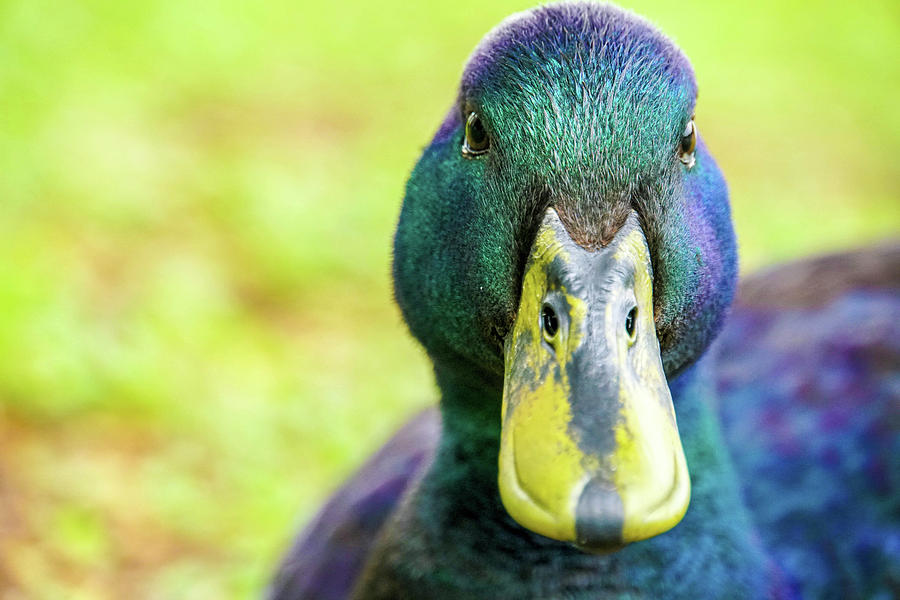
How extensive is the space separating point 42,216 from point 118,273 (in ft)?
1.41

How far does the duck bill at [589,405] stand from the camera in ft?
4.00

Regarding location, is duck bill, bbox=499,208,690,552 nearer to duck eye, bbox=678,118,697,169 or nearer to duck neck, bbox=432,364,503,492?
duck eye, bbox=678,118,697,169

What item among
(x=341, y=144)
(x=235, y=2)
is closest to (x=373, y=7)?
(x=235, y=2)

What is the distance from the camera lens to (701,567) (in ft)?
5.69

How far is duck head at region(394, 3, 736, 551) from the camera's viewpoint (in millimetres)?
1257

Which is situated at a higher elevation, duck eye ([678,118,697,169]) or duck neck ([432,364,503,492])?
duck eye ([678,118,697,169])

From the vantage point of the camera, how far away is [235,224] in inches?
167

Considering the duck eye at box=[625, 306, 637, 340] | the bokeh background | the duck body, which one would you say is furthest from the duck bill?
the bokeh background

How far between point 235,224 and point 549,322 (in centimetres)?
304

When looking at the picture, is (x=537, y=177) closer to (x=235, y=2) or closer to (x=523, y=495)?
(x=523, y=495)

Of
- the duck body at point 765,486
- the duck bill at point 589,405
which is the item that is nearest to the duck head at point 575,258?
the duck bill at point 589,405

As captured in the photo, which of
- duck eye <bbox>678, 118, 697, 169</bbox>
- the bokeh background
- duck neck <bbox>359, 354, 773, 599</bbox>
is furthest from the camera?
the bokeh background

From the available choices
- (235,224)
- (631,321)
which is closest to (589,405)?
(631,321)

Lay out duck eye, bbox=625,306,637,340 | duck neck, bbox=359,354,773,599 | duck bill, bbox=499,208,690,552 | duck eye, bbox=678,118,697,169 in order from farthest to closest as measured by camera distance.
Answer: duck neck, bbox=359,354,773,599 < duck eye, bbox=678,118,697,169 < duck eye, bbox=625,306,637,340 < duck bill, bbox=499,208,690,552
